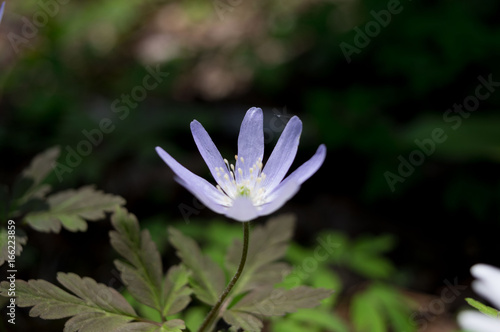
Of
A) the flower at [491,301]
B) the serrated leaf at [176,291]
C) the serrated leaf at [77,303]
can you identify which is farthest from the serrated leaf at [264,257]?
the flower at [491,301]

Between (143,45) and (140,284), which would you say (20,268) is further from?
(143,45)

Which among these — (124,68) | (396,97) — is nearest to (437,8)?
(396,97)

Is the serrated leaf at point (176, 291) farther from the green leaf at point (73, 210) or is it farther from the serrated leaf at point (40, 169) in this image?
the serrated leaf at point (40, 169)

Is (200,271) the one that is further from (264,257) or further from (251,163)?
(251,163)

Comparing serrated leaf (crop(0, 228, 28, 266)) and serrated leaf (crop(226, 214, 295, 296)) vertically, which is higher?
serrated leaf (crop(0, 228, 28, 266))

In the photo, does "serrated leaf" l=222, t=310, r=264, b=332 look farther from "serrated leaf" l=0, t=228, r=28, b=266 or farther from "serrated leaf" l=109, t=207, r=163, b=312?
"serrated leaf" l=0, t=228, r=28, b=266

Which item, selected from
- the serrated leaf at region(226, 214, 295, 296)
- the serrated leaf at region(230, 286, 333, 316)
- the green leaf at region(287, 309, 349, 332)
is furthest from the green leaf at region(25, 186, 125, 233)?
the green leaf at region(287, 309, 349, 332)
